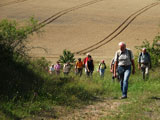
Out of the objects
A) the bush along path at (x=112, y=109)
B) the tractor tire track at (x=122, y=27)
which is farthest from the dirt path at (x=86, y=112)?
the tractor tire track at (x=122, y=27)

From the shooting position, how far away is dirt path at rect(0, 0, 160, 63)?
41.6 meters

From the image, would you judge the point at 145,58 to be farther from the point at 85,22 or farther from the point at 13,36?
the point at 85,22

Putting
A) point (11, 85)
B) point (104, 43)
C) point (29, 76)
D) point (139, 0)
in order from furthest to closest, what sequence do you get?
point (139, 0) → point (104, 43) → point (29, 76) → point (11, 85)

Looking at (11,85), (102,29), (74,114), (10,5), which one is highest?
(10,5)

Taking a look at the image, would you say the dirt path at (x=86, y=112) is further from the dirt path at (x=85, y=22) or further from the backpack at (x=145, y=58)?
the dirt path at (x=85, y=22)

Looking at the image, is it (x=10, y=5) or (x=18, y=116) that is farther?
(x=10, y=5)

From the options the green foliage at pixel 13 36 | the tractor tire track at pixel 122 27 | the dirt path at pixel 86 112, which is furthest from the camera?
the tractor tire track at pixel 122 27

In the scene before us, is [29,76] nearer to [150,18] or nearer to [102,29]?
[102,29]

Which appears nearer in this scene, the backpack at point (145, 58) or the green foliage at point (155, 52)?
the backpack at point (145, 58)

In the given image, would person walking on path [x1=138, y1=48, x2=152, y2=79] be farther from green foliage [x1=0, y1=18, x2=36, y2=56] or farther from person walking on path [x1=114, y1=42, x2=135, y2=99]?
green foliage [x1=0, y1=18, x2=36, y2=56]

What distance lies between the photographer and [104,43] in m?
42.9

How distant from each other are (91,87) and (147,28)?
41152 mm

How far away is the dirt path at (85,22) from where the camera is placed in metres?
41.6

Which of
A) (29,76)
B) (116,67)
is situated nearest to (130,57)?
(116,67)
